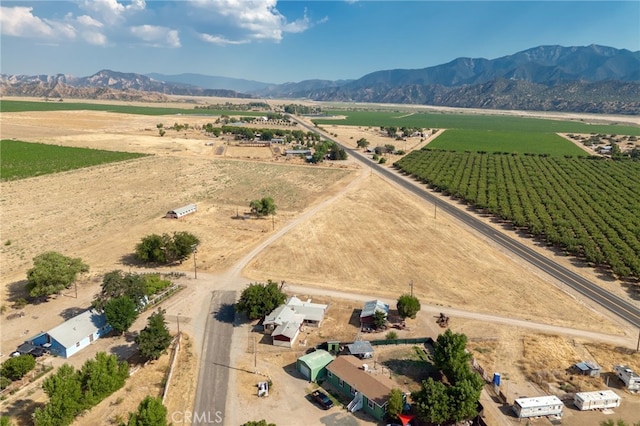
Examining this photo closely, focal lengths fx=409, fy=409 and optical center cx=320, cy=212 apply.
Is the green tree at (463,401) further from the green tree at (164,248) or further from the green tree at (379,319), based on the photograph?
the green tree at (164,248)

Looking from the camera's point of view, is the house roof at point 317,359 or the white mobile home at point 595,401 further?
the house roof at point 317,359

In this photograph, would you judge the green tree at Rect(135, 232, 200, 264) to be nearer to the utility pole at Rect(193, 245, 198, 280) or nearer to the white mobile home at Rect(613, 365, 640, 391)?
the utility pole at Rect(193, 245, 198, 280)

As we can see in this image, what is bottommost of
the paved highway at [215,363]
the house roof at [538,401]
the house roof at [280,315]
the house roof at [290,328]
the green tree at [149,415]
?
the paved highway at [215,363]

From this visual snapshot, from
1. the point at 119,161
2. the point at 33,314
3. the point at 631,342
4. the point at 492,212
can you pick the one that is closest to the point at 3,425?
the point at 33,314

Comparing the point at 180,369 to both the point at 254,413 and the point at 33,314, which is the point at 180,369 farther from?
the point at 33,314

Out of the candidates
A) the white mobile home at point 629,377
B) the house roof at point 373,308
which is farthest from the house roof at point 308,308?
the white mobile home at point 629,377

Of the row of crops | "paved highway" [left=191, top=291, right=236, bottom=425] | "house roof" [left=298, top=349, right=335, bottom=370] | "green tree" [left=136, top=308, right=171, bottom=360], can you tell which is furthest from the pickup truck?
the row of crops

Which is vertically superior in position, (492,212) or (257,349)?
(492,212)
